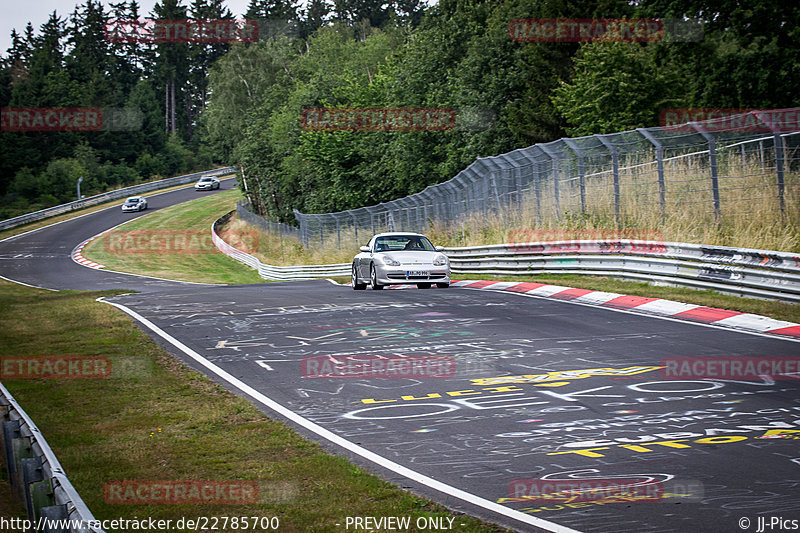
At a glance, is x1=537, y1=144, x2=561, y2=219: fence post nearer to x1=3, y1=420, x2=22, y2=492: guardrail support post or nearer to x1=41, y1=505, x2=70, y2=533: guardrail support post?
x1=3, y1=420, x2=22, y2=492: guardrail support post

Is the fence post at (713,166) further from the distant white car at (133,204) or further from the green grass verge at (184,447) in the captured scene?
the distant white car at (133,204)

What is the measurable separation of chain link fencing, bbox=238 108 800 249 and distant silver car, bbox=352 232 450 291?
381 centimetres

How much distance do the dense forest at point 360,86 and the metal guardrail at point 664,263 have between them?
13020 mm

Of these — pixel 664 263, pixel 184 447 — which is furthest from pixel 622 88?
pixel 184 447

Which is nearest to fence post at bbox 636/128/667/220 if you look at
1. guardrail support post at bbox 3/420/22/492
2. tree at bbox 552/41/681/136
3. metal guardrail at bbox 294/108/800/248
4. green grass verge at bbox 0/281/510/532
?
metal guardrail at bbox 294/108/800/248

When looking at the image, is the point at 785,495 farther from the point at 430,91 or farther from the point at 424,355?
the point at 430,91

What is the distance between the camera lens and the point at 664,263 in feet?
54.4

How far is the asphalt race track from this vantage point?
5.25m

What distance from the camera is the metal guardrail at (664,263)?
43.9 ft

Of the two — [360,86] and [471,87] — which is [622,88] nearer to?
[471,87]

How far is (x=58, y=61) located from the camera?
395 ft

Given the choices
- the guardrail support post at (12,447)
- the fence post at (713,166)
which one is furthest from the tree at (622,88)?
the guardrail support post at (12,447)

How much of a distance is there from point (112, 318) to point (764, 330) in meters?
11.8

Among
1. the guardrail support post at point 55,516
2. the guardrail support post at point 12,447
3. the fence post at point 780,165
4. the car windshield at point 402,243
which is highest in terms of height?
the fence post at point 780,165
